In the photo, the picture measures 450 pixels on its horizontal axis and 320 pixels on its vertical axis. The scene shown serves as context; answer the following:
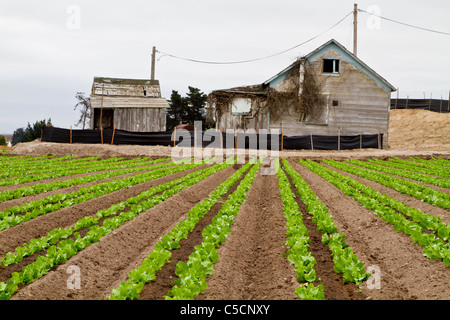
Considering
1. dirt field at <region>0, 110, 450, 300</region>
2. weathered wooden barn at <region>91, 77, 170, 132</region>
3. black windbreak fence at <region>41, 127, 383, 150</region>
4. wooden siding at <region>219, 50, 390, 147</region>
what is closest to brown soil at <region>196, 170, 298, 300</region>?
dirt field at <region>0, 110, 450, 300</region>

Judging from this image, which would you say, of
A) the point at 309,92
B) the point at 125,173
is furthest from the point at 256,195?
the point at 309,92

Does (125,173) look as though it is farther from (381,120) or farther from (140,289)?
(381,120)

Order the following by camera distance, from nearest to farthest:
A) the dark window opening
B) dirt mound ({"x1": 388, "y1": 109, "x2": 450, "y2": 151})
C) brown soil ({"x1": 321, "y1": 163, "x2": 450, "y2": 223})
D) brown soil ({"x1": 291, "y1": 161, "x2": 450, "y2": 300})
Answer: brown soil ({"x1": 291, "y1": 161, "x2": 450, "y2": 300}) < brown soil ({"x1": 321, "y1": 163, "x2": 450, "y2": 223}) < the dark window opening < dirt mound ({"x1": 388, "y1": 109, "x2": 450, "y2": 151})

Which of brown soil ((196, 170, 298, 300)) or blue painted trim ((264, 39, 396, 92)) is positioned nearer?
brown soil ((196, 170, 298, 300))

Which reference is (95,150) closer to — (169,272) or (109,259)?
(109,259)

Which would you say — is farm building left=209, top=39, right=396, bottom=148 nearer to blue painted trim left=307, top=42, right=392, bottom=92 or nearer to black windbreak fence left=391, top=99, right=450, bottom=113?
blue painted trim left=307, top=42, right=392, bottom=92

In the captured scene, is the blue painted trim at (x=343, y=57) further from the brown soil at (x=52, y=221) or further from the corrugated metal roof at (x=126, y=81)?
the brown soil at (x=52, y=221)

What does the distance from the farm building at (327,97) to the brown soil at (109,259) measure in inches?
916

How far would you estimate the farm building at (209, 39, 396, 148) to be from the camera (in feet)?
103

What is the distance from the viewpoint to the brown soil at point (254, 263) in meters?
4.91

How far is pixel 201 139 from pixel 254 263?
22902 millimetres

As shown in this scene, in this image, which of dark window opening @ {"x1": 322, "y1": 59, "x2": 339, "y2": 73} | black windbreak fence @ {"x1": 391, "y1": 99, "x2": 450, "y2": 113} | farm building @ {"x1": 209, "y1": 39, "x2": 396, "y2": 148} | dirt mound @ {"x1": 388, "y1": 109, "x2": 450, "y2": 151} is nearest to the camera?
farm building @ {"x1": 209, "y1": 39, "x2": 396, "y2": 148}

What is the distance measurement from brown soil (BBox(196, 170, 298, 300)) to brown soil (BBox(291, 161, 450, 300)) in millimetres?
1151
